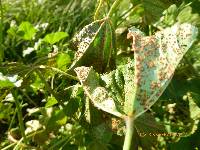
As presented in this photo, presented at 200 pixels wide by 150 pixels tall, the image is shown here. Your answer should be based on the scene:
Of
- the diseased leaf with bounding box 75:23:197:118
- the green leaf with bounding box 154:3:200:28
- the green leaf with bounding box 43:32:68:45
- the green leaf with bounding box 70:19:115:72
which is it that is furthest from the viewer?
the green leaf with bounding box 43:32:68:45

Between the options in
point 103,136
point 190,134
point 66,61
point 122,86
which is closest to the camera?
point 122,86

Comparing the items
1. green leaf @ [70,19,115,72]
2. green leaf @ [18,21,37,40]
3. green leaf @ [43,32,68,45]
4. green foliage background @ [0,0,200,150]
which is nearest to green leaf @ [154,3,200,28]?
green foliage background @ [0,0,200,150]

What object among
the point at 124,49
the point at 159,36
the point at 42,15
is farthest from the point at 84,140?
the point at 42,15

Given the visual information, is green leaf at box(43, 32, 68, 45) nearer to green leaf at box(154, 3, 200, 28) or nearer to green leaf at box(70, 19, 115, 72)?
green leaf at box(154, 3, 200, 28)

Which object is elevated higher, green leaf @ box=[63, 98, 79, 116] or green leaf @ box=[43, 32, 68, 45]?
green leaf @ box=[43, 32, 68, 45]

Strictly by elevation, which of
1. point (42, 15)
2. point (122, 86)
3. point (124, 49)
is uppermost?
point (122, 86)

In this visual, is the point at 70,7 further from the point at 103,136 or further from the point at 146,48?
the point at 146,48
